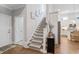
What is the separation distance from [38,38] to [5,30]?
696 millimetres

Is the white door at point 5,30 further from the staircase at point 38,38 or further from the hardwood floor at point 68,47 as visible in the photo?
the hardwood floor at point 68,47

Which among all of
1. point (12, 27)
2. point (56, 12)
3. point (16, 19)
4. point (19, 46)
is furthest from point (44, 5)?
point (19, 46)

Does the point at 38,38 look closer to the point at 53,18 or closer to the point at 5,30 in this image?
the point at 53,18

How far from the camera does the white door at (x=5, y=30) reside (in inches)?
83.8

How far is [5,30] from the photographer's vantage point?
214cm

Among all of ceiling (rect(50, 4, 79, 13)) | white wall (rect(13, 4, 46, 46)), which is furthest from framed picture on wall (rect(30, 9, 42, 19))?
ceiling (rect(50, 4, 79, 13))

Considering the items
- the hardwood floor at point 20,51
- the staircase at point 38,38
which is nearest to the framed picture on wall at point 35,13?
the staircase at point 38,38

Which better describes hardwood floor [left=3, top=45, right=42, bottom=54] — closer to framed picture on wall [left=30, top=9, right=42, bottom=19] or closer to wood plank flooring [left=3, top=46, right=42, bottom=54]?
wood plank flooring [left=3, top=46, right=42, bottom=54]

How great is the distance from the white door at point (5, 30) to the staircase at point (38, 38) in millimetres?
467

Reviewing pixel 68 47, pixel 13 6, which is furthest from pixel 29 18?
pixel 68 47

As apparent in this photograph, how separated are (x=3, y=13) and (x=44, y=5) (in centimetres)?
85

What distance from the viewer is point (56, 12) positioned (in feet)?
7.00

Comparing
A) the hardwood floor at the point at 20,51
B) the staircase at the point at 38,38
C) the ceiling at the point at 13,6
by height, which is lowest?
the hardwood floor at the point at 20,51

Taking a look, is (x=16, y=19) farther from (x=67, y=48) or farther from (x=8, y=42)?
(x=67, y=48)
